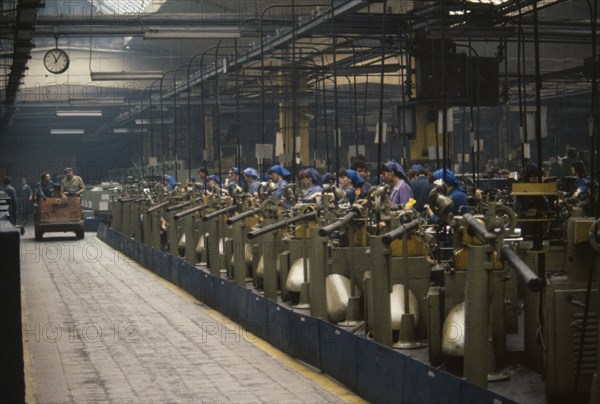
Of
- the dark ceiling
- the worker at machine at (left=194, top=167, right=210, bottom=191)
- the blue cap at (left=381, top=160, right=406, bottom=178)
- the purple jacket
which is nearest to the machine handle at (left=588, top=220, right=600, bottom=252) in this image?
the dark ceiling

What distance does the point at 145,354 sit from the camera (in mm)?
10125

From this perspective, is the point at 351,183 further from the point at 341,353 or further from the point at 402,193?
the point at 341,353

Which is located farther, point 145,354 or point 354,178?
point 354,178

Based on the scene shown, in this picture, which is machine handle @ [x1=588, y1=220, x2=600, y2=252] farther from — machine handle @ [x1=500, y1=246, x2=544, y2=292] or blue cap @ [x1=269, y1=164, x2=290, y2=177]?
blue cap @ [x1=269, y1=164, x2=290, y2=177]

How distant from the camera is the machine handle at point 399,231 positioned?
23.6 feet

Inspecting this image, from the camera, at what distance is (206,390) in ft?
27.1

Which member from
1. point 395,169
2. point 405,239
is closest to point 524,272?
point 405,239

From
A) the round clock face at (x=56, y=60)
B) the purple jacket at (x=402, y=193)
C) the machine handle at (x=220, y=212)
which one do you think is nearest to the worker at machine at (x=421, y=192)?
the purple jacket at (x=402, y=193)

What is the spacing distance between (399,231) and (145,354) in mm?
3785

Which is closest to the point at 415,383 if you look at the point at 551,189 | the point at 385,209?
the point at 551,189

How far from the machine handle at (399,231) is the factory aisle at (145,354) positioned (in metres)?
1.29

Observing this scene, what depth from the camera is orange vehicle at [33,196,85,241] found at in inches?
1129

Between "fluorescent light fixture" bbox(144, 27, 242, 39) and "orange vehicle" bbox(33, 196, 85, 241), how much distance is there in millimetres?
12000

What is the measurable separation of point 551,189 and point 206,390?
132 inches
